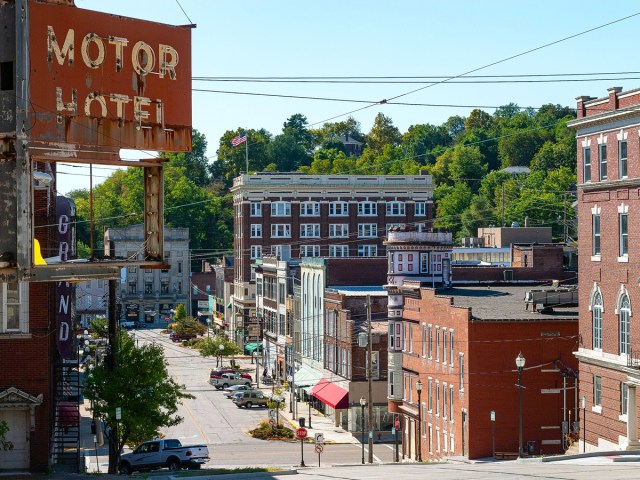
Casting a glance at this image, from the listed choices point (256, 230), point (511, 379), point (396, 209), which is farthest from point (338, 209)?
point (511, 379)

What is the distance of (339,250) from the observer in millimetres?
129625

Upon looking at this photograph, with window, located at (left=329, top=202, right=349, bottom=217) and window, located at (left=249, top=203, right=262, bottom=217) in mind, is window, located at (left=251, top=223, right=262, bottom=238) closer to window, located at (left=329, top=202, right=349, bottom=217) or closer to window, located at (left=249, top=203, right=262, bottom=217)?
window, located at (left=249, top=203, right=262, bottom=217)

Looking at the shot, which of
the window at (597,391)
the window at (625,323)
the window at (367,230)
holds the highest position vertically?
the window at (367,230)

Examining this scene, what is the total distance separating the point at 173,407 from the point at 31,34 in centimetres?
3290

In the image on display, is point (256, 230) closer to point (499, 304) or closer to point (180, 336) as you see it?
point (180, 336)

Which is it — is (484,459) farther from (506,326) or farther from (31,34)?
(31,34)

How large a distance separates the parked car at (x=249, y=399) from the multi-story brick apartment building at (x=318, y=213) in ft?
129

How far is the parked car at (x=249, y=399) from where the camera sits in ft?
289

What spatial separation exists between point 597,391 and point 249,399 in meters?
41.4

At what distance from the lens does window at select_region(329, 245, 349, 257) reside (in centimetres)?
12912

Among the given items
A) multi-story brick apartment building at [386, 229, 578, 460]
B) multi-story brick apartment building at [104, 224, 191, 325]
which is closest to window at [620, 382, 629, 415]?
multi-story brick apartment building at [386, 229, 578, 460]

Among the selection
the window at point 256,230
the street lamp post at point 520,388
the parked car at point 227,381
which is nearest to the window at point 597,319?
the street lamp post at point 520,388

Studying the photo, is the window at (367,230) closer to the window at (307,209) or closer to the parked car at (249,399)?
the window at (307,209)

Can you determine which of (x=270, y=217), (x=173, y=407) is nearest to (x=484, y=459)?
(x=173, y=407)
